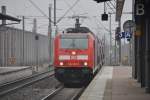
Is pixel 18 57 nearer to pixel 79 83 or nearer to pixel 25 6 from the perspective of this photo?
pixel 25 6

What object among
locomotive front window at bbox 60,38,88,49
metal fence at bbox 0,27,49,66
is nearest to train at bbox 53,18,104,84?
locomotive front window at bbox 60,38,88,49

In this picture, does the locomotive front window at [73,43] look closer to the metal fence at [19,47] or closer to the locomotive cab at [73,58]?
the locomotive cab at [73,58]

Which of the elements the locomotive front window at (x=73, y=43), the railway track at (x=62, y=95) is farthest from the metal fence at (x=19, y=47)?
the railway track at (x=62, y=95)

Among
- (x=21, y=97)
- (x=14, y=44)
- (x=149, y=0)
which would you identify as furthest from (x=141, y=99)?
(x=14, y=44)

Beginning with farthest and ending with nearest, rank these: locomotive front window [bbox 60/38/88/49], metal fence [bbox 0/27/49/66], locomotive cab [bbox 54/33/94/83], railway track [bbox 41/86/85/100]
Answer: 1. metal fence [bbox 0/27/49/66]
2. locomotive front window [bbox 60/38/88/49]
3. locomotive cab [bbox 54/33/94/83]
4. railway track [bbox 41/86/85/100]

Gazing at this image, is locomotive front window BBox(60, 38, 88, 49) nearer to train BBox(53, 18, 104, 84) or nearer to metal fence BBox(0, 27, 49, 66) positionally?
train BBox(53, 18, 104, 84)

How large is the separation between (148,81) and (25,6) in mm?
26528

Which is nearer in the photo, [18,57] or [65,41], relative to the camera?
[65,41]

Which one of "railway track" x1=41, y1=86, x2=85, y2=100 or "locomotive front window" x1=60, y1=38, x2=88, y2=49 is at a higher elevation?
"locomotive front window" x1=60, y1=38, x2=88, y2=49

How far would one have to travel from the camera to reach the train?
2402 cm

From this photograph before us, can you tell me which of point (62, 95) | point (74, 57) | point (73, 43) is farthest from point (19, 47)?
point (62, 95)

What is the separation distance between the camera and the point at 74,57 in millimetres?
24234

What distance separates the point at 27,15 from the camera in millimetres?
53281

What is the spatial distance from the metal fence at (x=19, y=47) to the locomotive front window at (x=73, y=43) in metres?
14.7
